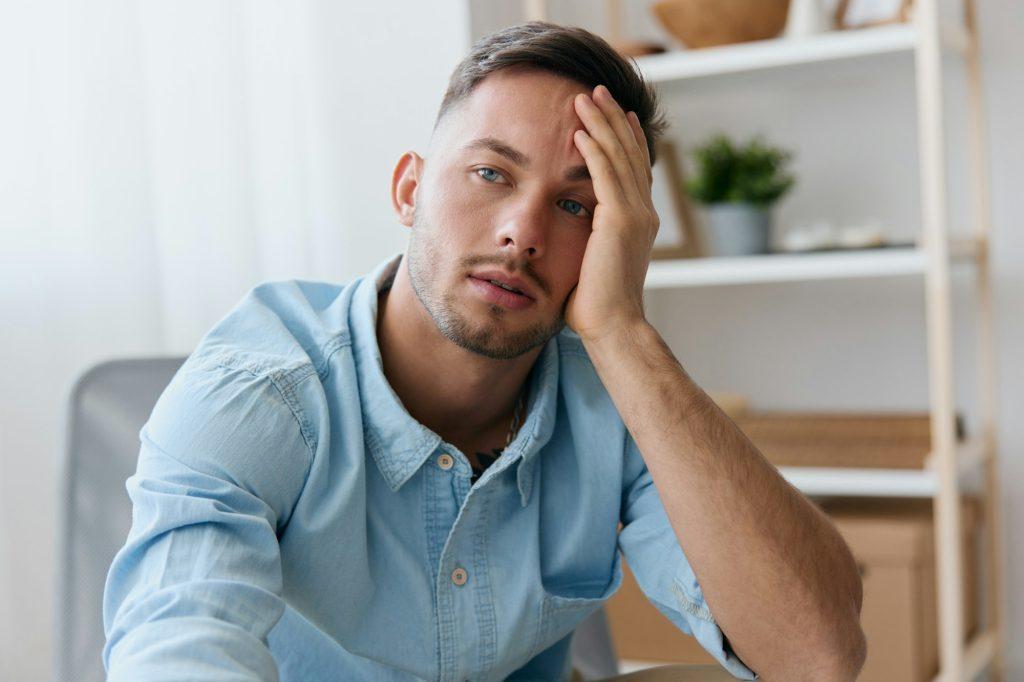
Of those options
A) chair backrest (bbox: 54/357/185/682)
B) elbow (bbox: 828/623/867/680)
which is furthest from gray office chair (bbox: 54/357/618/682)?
elbow (bbox: 828/623/867/680)

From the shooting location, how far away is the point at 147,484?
93 cm

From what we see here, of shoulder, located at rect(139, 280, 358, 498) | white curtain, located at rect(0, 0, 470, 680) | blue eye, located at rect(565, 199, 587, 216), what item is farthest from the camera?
white curtain, located at rect(0, 0, 470, 680)

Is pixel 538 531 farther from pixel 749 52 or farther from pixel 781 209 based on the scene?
pixel 781 209

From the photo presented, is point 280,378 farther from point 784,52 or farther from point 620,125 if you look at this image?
point 784,52

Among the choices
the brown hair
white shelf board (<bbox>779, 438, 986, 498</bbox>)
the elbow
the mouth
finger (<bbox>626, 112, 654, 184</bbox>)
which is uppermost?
the brown hair

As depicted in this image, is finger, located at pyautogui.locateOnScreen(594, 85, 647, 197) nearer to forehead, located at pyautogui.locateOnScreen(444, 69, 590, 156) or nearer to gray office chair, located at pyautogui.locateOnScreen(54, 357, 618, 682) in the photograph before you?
forehead, located at pyautogui.locateOnScreen(444, 69, 590, 156)

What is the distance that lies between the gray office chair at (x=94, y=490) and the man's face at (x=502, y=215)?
317 mm

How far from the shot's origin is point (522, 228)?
1114 millimetres

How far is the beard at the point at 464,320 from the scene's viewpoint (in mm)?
1136

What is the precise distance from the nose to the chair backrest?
0.40m

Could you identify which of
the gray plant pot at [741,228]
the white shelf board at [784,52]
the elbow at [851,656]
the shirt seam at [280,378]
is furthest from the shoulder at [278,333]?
the gray plant pot at [741,228]

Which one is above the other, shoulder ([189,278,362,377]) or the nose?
the nose

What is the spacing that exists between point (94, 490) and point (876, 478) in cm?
134

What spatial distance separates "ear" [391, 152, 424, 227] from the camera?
128 centimetres
